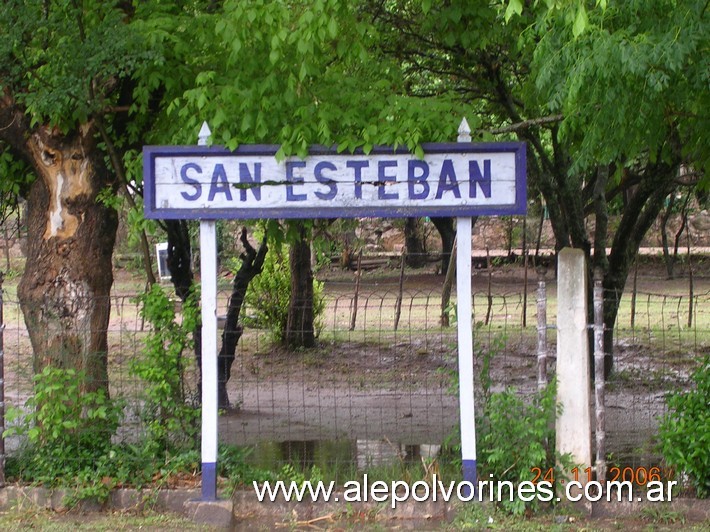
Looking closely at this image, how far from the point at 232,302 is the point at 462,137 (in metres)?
3.65

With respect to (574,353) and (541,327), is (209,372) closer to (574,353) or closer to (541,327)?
(541,327)

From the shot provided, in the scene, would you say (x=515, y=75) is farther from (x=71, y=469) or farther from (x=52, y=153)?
(x=71, y=469)

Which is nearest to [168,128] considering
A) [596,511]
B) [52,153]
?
[52,153]

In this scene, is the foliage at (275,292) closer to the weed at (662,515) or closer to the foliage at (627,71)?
the foliage at (627,71)

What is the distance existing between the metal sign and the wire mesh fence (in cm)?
93

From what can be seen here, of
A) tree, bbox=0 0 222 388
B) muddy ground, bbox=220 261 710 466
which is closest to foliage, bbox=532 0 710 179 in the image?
muddy ground, bbox=220 261 710 466

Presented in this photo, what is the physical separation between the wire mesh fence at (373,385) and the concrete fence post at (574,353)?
0.86ft

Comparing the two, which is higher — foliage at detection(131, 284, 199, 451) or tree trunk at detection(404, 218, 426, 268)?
tree trunk at detection(404, 218, 426, 268)

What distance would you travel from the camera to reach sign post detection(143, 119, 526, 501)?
6102 mm

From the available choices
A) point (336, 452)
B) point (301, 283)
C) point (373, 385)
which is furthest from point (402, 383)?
point (336, 452)

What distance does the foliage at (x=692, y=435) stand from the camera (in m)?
5.95

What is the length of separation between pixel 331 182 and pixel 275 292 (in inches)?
308

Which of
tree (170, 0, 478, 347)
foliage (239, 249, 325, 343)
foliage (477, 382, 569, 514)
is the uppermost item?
tree (170, 0, 478, 347)

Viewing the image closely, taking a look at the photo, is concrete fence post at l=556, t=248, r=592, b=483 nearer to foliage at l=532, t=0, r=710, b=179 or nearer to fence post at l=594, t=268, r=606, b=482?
fence post at l=594, t=268, r=606, b=482
